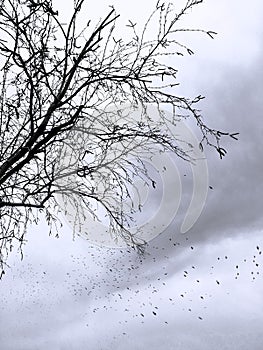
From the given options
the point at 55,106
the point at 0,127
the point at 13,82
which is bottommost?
the point at 55,106

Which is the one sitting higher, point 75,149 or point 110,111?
point 110,111

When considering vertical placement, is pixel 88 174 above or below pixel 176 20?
below

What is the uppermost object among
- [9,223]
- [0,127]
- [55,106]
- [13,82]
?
[13,82]

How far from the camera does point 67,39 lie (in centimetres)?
490

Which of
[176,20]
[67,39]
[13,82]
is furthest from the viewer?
[13,82]

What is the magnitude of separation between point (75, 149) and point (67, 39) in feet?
3.70

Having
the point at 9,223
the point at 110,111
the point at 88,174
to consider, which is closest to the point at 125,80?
the point at 110,111

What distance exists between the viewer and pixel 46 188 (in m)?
5.57

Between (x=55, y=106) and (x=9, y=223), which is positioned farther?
(x=9, y=223)

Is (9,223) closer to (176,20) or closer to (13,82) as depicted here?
(13,82)

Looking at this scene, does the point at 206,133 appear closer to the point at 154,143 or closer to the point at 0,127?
the point at 154,143

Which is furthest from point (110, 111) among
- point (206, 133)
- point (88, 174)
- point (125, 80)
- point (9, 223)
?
point (9, 223)

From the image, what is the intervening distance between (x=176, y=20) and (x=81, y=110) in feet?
4.70

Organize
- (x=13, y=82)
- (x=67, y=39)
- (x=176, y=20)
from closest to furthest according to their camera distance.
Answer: (x=67, y=39), (x=176, y=20), (x=13, y=82)
